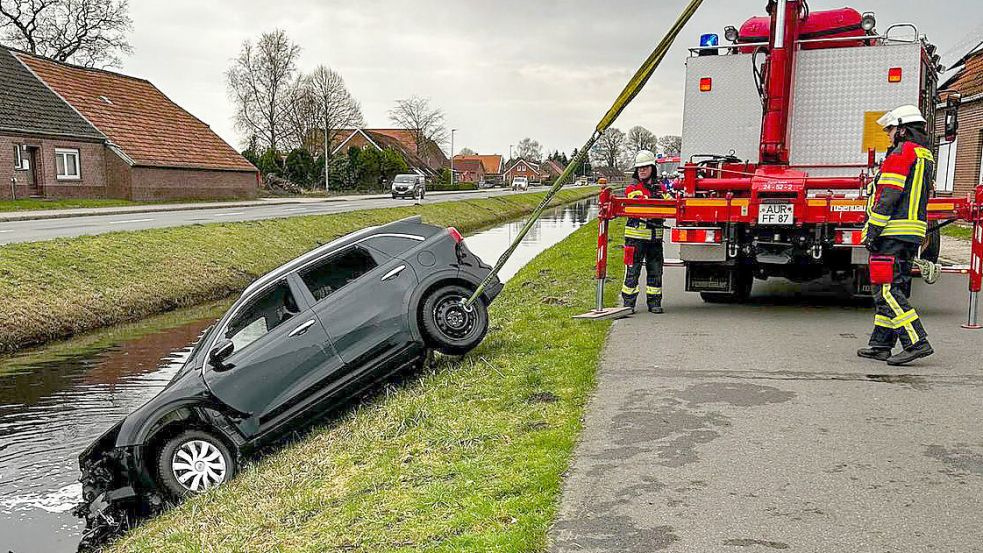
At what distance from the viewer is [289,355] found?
293 inches

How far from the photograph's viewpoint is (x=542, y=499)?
15.4 ft

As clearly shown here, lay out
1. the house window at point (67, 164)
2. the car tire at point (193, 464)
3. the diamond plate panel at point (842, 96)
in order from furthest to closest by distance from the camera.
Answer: the house window at point (67, 164)
the diamond plate panel at point (842, 96)
the car tire at point (193, 464)

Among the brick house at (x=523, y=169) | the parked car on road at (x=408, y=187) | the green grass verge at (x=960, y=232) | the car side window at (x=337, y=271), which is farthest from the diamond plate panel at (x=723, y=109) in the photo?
the brick house at (x=523, y=169)

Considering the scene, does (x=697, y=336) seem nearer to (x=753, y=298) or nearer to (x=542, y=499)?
(x=753, y=298)

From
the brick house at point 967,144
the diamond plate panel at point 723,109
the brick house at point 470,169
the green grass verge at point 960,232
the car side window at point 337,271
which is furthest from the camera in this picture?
the brick house at point 470,169

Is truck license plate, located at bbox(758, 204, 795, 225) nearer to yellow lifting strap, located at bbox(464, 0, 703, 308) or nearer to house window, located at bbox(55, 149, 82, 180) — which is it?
yellow lifting strap, located at bbox(464, 0, 703, 308)

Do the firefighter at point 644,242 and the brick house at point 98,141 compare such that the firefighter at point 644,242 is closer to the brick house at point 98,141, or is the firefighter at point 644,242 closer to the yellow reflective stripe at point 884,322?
the yellow reflective stripe at point 884,322

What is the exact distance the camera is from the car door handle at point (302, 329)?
751 cm

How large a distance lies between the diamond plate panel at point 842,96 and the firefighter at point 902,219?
300cm

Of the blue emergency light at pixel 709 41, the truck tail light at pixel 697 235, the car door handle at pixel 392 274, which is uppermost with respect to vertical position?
the blue emergency light at pixel 709 41

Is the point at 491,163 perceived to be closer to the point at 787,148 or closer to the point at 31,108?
the point at 31,108

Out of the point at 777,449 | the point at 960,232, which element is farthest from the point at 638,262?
the point at 960,232

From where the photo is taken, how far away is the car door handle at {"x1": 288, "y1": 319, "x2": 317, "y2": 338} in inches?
296

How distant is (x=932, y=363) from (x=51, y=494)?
7.35 meters
